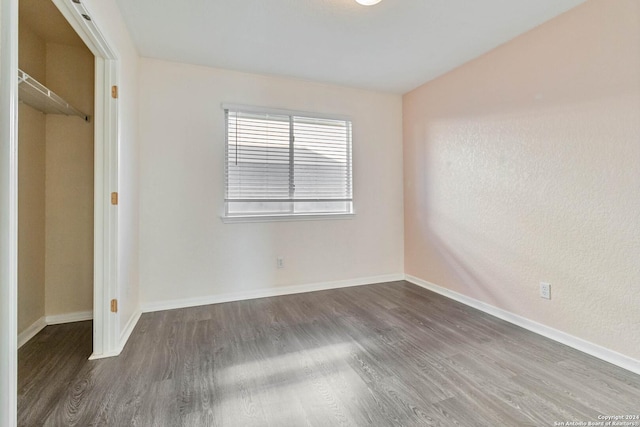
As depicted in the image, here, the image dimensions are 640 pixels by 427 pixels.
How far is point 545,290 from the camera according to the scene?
7.72 feet

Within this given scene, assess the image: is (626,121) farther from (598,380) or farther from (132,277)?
(132,277)

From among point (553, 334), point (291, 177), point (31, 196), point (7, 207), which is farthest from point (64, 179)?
point (553, 334)

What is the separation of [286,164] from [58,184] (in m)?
2.11

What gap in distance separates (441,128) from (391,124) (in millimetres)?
755

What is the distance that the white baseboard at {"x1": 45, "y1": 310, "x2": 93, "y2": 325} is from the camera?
8.39 ft

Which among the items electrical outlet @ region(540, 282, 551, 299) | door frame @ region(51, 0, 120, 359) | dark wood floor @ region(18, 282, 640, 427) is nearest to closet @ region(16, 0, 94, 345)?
dark wood floor @ region(18, 282, 640, 427)

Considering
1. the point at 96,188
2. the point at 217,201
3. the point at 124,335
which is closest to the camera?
the point at 96,188

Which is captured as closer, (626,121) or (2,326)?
(2,326)

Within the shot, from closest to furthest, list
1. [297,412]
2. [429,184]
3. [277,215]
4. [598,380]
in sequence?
[297,412] < [598,380] < [277,215] < [429,184]

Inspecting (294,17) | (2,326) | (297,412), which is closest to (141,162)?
(294,17)

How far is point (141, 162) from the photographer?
2834 millimetres

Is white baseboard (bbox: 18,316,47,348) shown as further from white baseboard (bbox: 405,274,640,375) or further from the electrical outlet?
the electrical outlet

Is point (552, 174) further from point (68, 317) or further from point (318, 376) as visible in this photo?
point (68, 317)

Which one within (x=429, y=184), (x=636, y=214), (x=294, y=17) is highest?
(x=294, y=17)
